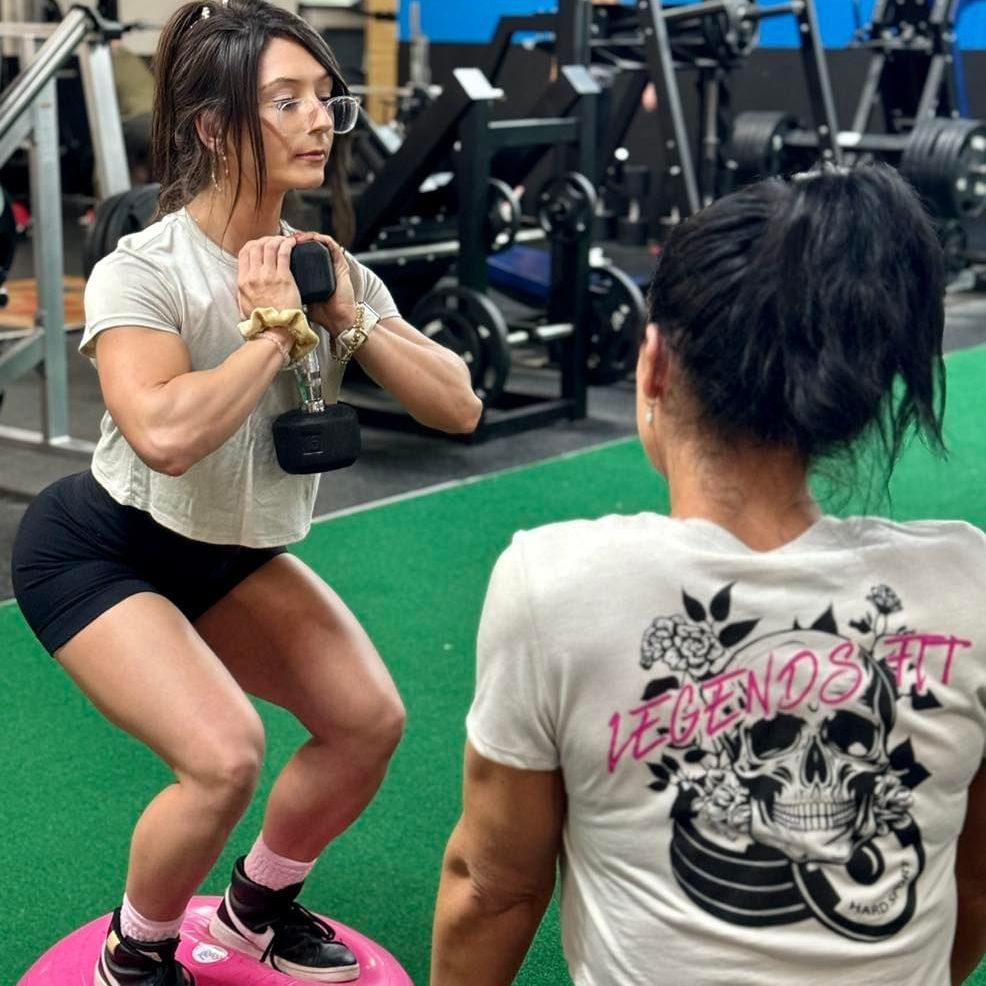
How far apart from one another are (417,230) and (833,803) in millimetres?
4712

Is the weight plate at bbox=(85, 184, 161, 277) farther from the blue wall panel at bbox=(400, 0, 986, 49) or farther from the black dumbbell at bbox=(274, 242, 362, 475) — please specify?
the blue wall panel at bbox=(400, 0, 986, 49)

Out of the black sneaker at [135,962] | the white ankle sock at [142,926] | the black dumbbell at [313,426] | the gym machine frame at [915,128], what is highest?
the black dumbbell at [313,426]

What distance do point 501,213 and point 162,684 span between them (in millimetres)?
3517

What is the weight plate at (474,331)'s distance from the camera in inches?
191

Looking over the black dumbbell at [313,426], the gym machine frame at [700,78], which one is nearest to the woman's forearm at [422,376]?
the black dumbbell at [313,426]

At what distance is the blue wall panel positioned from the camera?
29.3ft

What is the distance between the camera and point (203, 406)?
4.97 feet

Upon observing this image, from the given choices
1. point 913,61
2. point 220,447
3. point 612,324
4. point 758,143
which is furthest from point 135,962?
point 913,61

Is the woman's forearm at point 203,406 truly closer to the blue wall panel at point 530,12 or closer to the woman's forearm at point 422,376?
the woman's forearm at point 422,376

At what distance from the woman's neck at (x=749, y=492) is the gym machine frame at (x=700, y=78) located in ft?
16.7

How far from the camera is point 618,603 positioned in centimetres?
96

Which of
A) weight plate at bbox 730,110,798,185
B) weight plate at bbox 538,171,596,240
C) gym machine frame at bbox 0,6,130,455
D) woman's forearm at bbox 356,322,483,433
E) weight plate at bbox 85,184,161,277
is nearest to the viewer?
woman's forearm at bbox 356,322,483,433

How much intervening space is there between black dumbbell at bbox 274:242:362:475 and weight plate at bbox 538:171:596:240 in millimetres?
3542

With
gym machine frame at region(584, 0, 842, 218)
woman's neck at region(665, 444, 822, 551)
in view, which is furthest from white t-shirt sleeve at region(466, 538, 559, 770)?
gym machine frame at region(584, 0, 842, 218)
